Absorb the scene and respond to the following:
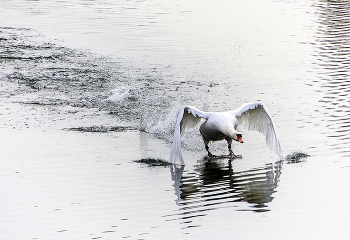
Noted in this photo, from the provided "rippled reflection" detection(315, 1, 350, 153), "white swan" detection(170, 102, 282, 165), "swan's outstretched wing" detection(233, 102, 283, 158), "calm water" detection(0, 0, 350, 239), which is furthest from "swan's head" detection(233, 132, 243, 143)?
"rippled reflection" detection(315, 1, 350, 153)

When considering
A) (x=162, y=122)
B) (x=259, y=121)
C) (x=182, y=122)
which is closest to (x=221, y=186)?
(x=182, y=122)

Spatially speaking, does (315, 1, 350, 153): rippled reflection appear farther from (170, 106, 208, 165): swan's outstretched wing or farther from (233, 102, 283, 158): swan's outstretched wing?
(170, 106, 208, 165): swan's outstretched wing

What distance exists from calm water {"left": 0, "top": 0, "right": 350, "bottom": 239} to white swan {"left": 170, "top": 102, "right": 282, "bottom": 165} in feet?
1.15

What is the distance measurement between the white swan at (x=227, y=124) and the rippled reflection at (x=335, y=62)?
146 centimetres

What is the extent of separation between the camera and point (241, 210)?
10047 millimetres

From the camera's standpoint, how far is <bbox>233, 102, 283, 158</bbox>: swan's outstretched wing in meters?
13.1

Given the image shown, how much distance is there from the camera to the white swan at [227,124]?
1254 centimetres

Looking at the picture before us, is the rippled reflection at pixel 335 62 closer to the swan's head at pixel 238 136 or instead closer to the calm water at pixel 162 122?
the calm water at pixel 162 122

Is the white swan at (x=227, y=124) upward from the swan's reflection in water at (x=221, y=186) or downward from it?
upward

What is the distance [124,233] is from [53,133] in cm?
551

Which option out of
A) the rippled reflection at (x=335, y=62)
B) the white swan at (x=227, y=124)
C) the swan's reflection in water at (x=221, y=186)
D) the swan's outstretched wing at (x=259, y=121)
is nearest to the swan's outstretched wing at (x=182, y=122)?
the white swan at (x=227, y=124)

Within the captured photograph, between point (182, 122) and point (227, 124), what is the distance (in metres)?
1.23

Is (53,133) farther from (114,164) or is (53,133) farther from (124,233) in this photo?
(124,233)

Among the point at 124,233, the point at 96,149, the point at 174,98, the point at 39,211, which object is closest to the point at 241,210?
the point at 124,233
